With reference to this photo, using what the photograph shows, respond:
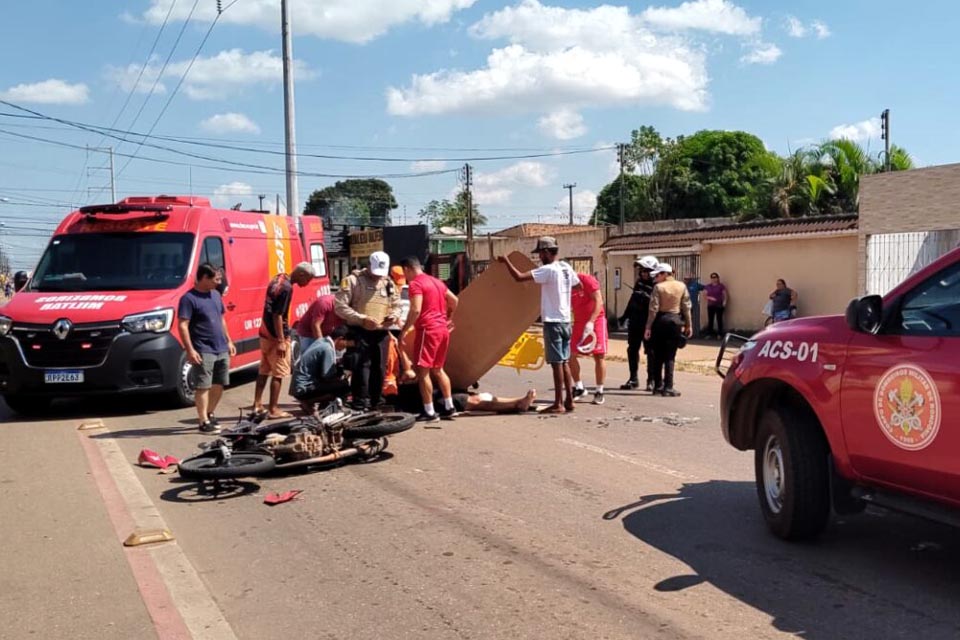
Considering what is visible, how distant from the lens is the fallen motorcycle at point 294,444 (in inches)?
266

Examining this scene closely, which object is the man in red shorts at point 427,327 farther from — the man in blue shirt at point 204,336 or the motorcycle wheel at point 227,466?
the motorcycle wheel at point 227,466

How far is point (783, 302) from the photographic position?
19.2m

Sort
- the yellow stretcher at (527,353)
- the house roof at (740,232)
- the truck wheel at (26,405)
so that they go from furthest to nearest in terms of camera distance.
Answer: the house roof at (740,232)
the yellow stretcher at (527,353)
the truck wheel at (26,405)

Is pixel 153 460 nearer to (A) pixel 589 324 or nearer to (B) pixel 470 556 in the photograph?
(B) pixel 470 556

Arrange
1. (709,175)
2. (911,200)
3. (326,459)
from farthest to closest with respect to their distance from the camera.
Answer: (709,175) → (911,200) → (326,459)

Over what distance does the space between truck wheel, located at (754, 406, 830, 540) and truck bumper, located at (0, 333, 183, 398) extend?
744cm

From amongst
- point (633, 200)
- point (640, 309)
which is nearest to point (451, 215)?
point (633, 200)

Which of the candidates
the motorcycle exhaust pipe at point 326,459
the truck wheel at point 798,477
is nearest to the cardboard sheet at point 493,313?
the motorcycle exhaust pipe at point 326,459

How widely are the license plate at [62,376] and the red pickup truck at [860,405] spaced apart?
7572mm

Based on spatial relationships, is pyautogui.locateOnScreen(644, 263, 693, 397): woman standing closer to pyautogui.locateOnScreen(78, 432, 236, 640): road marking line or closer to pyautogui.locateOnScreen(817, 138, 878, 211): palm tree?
pyautogui.locateOnScreen(78, 432, 236, 640): road marking line

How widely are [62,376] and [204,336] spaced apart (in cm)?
224

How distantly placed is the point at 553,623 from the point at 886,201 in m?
16.0

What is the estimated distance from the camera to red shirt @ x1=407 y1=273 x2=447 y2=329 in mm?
9141

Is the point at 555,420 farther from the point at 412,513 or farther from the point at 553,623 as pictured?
the point at 553,623
